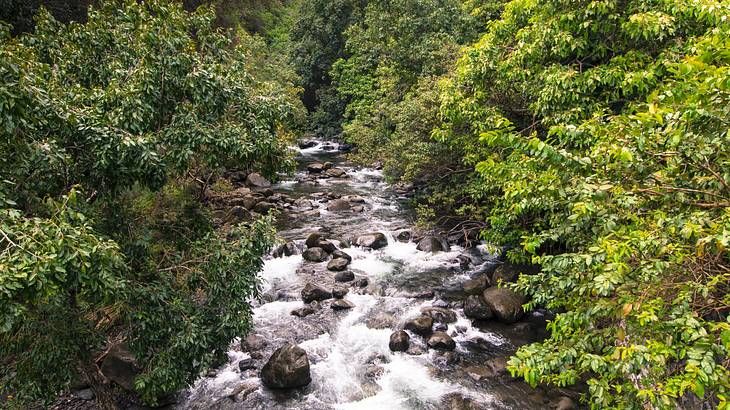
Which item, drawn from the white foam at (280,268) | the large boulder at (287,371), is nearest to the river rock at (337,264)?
the white foam at (280,268)

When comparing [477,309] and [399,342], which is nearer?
[399,342]

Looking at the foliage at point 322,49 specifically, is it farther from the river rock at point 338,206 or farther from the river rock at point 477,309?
the river rock at point 477,309

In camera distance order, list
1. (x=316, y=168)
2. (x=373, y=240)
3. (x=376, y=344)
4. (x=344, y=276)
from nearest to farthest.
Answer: (x=376, y=344), (x=344, y=276), (x=373, y=240), (x=316, y=168)

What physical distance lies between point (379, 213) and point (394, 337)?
33.0ft

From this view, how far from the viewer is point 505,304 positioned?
1097cm

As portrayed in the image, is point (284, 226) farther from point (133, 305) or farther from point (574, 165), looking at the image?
point (574, 165)

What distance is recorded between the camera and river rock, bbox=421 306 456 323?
1108cm

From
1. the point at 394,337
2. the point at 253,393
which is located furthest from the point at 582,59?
the point at 253,393

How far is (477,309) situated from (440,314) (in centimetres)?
102

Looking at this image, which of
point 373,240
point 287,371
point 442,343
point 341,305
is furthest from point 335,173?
point 287,371

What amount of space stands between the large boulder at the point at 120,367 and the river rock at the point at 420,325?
624 cm

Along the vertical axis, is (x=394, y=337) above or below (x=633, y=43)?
below

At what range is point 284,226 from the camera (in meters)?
17.8

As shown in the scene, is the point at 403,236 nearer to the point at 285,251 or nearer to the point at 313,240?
the point at 313,240
